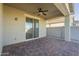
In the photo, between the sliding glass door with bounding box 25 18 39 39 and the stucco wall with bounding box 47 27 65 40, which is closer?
the sliding glass door with bounding box 25 18 39 39

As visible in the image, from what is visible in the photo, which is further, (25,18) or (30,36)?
(30,36)

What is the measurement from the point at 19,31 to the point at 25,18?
1.21 meters

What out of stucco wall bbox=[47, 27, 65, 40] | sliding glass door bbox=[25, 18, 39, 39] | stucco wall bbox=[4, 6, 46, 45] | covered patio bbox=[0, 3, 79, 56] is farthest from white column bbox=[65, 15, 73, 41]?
stucco wall bbox=[4, 6, 46, 45]

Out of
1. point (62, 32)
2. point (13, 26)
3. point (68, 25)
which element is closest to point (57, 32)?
point (62, 32)

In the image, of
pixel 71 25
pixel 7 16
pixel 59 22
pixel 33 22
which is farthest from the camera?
pixel 59 22

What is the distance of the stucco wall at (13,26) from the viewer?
561 cm

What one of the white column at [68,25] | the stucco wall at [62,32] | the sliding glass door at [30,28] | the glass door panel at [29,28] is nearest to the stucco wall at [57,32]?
the stucco wall at [62,32]

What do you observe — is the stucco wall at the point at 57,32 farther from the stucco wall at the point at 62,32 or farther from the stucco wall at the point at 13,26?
the stucco wall at the point at 13,26

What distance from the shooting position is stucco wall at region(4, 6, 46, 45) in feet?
18.4

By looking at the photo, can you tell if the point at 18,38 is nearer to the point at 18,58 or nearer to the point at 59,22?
the point at 18,58

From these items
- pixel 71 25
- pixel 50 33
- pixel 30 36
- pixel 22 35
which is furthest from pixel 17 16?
pixel 50 33

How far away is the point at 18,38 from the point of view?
6.70 metres

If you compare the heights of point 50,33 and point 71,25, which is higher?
point 71,25

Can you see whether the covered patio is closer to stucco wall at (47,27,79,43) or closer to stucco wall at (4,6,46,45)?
stucco wall at (4,6,46,45)
